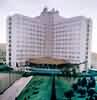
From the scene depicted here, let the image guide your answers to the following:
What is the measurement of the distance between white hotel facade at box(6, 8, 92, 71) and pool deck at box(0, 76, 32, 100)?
4.78 meters

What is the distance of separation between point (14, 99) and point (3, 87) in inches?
15.9

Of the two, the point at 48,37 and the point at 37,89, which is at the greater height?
the point at 48,37

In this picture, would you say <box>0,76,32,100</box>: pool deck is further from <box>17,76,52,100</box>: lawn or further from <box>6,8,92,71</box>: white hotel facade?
<box>6,8,92,71</box>: white hotel facade

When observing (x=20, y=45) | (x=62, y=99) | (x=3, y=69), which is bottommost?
(x=62, y=99)

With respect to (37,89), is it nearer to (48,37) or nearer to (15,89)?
(15,89)

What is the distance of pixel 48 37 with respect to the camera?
817 centimetres

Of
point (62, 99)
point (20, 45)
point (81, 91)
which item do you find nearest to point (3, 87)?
point (62, 99)

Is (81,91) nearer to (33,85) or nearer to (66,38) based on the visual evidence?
(33,85)

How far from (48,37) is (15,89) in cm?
587

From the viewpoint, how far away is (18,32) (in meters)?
7.67

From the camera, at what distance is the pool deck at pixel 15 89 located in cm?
231

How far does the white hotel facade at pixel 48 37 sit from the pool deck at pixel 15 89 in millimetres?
4779

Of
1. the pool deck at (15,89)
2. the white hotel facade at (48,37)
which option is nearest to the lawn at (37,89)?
the pool deck at (15,89)

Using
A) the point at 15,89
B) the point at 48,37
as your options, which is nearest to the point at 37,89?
the point at 15,89
